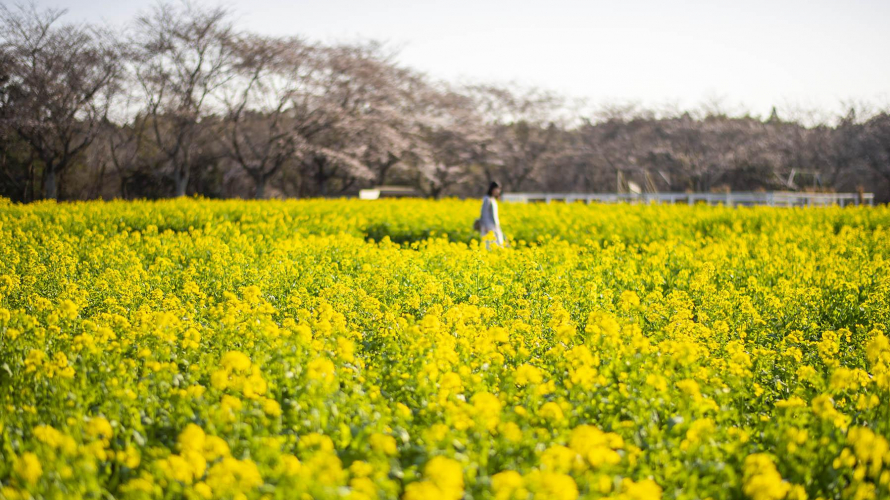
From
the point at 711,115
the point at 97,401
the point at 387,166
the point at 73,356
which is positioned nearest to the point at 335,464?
the point at 97,401

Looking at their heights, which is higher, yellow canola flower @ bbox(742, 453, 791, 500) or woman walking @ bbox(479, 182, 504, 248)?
woman walking @ bbox(479, 182, 504, 248)

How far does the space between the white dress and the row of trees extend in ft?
41.6

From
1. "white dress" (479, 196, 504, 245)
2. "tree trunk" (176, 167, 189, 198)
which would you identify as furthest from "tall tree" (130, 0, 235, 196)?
"white dress" (479, 196, 504, 245)

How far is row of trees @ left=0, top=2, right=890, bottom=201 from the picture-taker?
974 inches

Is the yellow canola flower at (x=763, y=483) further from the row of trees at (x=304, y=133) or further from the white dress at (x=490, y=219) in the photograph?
the row of trees at (x=304, y=133)

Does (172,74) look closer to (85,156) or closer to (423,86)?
(85,156)

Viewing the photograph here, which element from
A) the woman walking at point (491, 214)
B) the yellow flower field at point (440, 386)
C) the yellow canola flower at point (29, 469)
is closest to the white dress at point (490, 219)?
the woman walking at point (491, 214)

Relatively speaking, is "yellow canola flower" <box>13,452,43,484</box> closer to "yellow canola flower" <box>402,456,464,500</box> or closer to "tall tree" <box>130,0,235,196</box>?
"yellow canola flower" <box>402,456,464,500</box>

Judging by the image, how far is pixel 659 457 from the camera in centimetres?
290

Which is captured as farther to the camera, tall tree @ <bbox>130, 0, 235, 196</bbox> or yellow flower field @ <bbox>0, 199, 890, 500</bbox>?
tall tree @ <bbox>130, 0, 235, 196</bbox>

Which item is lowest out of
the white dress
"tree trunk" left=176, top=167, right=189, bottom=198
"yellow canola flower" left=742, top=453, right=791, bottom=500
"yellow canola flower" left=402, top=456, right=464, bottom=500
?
"yellow canola flower" left=742, top=453, right=791, bottom=500

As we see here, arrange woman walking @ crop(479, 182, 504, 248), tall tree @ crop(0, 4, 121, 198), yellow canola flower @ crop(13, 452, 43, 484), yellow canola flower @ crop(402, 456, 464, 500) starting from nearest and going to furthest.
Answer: yellow canola flower @ crop(402, 456, 464, 500) → yellow canola flower @ crop(13, 452, 43, 484) → woman walking @ crop(479, 182, 504, 248) → tall tree @ crop(0, 4, 121, 198)

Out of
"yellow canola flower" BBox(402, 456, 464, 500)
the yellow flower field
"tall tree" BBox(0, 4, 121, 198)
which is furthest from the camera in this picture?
"tall tree" BBox(0, 4, 121, 198)

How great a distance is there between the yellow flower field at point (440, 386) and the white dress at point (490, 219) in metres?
3.28
